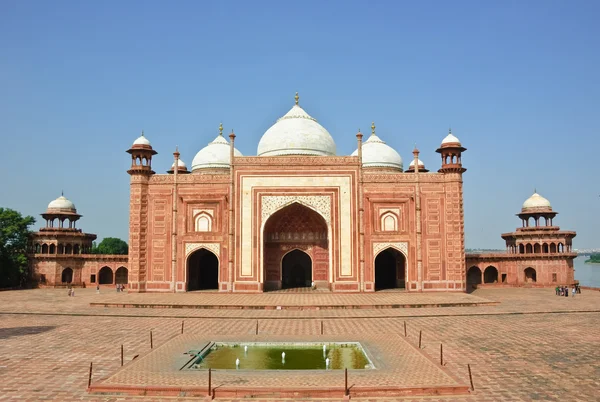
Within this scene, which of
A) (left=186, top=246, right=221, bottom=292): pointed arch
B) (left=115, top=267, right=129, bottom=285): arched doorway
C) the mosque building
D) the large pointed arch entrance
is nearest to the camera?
the mosque building

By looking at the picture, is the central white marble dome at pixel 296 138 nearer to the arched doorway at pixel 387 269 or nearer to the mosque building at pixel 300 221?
the mosque building at pixel 300 221

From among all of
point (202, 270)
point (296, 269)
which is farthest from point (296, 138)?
point (202, 270)

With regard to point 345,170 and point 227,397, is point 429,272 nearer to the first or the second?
point 345,170

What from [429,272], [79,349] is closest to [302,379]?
[79,349]

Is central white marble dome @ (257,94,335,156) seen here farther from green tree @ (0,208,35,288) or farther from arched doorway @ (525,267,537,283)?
green tree @ (0,208,35,288)

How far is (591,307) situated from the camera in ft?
56.6

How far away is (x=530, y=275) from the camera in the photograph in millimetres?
27859

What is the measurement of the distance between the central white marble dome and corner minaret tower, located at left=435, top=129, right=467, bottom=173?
5.89 m

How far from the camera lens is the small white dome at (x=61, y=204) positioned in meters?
30.1

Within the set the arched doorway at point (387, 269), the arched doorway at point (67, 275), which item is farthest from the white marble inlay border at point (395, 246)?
the arched doorway at point (67, 275)

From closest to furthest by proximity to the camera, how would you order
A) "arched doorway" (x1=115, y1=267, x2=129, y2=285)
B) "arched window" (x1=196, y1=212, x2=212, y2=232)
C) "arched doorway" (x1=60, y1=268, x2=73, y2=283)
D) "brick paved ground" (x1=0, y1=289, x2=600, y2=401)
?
"brick paved ground" (x1=0, y1=289, x2=600, y2=401)
"arched window" (x1=196, y1=212, x2=212, y2=232)
"arched doorway" (x1=60, y1=268, x2=73, y2=283)
"arched doorway" (x1=115, y1=267, x2=129, y2=285)

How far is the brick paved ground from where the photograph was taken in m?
7.68

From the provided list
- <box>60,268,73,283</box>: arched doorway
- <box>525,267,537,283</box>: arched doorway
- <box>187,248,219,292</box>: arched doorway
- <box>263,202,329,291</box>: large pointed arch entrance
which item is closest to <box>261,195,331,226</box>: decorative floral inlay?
<box>263,202,329,291</box>: large pointed arch entrance

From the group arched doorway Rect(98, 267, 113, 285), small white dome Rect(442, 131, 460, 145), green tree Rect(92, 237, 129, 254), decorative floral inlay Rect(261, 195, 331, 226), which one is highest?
small white dome Rect(442, 131, 460, 145)
